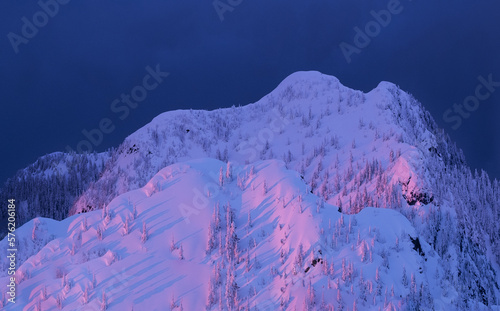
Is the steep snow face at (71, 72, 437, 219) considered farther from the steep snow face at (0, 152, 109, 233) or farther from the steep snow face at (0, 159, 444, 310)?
the steep snow face at (0, 152, 109, 233)

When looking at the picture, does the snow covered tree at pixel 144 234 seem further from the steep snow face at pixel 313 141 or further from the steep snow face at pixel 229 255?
the steep snow face at pixel 313 141

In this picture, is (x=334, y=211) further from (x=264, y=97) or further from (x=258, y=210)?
(x=264, y=97)

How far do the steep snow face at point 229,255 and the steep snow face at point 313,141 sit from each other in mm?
15847

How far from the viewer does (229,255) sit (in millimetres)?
15242

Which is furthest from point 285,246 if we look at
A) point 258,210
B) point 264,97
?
point 264,97

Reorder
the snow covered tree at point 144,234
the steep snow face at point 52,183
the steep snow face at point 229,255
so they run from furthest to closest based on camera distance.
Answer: the steep snow face at point 52,183 < the snow covered tree at point 144,234 < the steep snow face at point 229,255

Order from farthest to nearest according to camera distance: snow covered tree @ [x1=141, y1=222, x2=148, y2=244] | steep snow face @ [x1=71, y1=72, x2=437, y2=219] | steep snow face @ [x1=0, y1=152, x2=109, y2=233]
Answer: steep snow face @ [x1=0, y1=152, x2=109, y2=233], steep snow face @ [x1=71, y1=72, x2=437, y2=219], snow covered tree @ [x1=141, y1=222, x2=148, y2=244]

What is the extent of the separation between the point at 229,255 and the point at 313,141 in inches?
1285

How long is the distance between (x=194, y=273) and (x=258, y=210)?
155 inches

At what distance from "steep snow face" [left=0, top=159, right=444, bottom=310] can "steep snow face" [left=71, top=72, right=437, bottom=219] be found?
15847mm

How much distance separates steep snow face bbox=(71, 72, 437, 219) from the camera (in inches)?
1421

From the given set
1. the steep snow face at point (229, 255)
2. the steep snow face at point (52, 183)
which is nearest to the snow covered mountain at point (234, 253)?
the steep snow face at point (229, 255)

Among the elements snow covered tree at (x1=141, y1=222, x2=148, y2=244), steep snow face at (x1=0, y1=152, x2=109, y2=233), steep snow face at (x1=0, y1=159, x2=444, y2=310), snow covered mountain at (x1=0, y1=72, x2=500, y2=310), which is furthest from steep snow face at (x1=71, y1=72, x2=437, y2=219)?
steep snow face at (x1=0, y1=152, x2=109, y2=233)

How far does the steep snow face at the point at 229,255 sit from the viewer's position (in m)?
13.7
